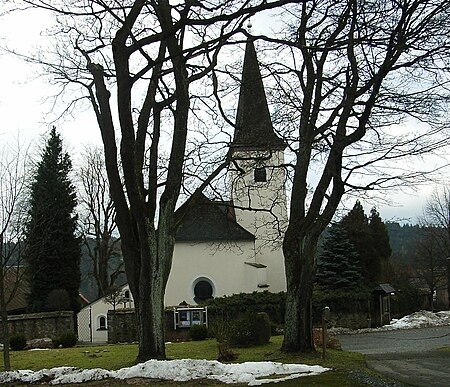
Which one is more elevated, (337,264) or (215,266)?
(215,266)

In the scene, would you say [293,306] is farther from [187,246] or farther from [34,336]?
[187,246]

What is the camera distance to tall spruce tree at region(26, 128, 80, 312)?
4119 cm

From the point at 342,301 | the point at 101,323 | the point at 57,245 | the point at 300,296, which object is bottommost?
the point at 101,323

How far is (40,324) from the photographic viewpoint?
3119cm

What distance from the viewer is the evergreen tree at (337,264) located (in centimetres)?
3866

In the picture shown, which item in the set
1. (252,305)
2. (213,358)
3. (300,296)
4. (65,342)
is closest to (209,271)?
(252,305)

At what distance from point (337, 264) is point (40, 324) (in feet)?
58.1

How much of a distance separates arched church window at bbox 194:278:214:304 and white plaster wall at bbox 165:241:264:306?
0.33m

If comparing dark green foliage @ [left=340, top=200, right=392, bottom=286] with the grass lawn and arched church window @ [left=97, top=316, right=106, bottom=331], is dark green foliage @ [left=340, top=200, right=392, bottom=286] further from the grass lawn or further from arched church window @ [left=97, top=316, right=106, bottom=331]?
the grass lawn

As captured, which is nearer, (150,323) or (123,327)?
(150,323)

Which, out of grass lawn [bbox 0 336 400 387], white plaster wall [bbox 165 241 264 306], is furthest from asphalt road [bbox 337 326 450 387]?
white plaster wall [bbox 165 241 264 306]

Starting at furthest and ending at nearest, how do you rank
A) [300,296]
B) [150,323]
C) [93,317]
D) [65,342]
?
[93,317] < [65,342] < [300,296] < [150,323]

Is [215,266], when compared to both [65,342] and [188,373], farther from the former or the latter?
[188,373]

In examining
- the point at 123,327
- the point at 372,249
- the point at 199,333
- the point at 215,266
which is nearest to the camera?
the point at 199,333
